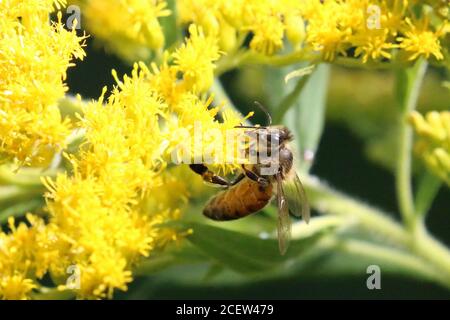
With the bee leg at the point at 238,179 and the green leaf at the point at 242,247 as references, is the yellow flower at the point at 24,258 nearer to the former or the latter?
the green leaf at the point at 242,247

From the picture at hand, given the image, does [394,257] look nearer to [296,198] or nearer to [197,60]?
[296,198]

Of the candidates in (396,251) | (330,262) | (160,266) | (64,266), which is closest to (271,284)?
(330,262)

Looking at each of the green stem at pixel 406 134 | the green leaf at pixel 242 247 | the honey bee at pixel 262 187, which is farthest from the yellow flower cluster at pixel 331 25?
the green leaf at pixel 242 247

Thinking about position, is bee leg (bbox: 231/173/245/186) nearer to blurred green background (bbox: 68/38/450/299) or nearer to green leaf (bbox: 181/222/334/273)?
green leaf (bbox: 181/222/334/273)

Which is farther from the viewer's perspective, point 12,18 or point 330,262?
point 330,262

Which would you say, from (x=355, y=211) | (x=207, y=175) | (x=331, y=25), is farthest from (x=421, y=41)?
(x=355, y=211)

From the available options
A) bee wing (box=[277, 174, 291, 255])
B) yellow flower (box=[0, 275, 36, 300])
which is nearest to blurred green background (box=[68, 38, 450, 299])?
bee wing (box=[277, 174, 291, 255])

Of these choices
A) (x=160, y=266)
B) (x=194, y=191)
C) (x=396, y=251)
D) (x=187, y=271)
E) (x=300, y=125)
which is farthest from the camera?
(x=187, y=271)
